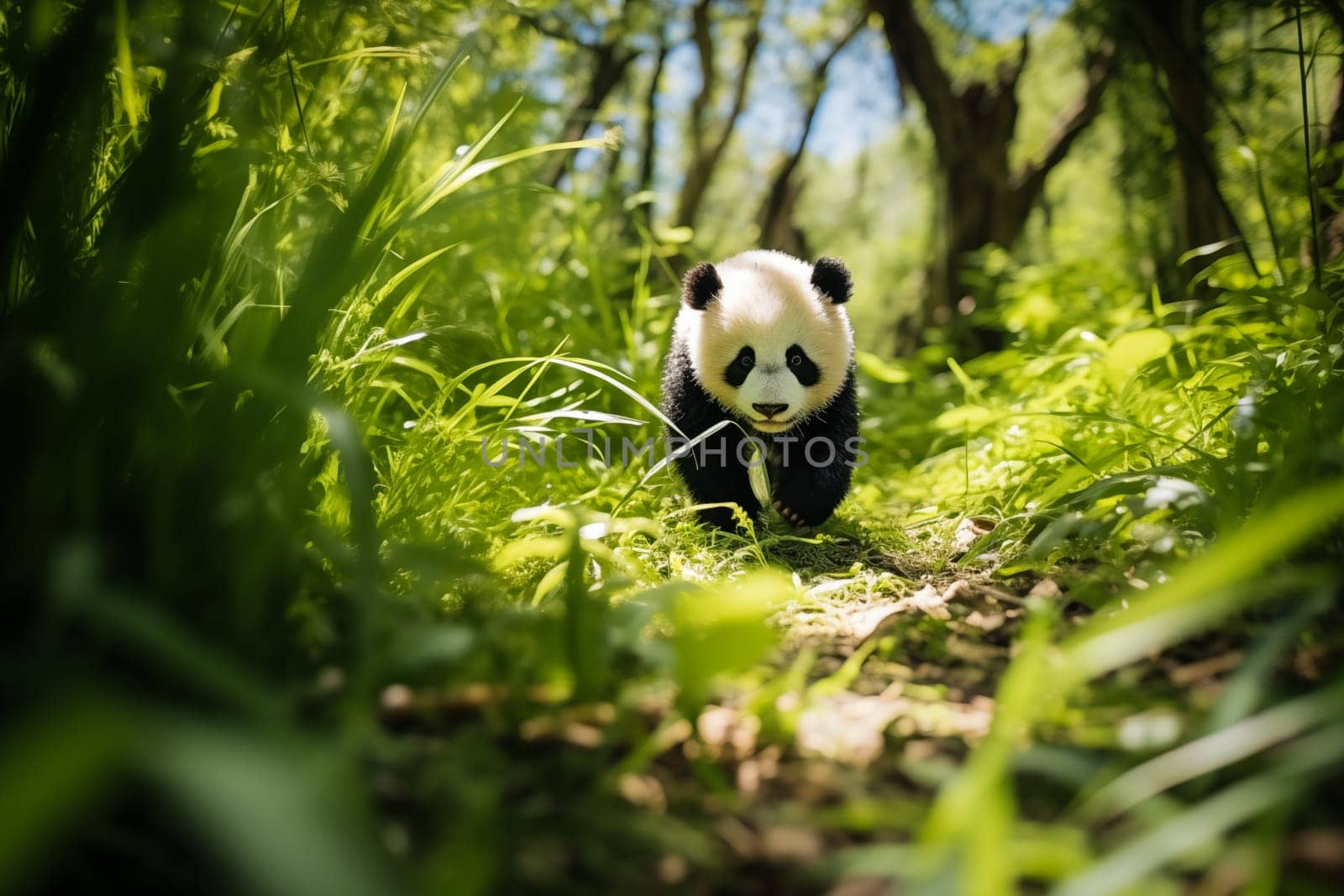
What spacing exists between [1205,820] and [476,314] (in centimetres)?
356

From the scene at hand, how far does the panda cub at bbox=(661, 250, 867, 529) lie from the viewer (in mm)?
2938

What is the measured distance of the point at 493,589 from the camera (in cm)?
183

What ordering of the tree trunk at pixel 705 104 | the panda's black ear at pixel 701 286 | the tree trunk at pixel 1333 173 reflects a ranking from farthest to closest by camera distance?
the tree trunk at pixel 705 104
the panda's black ear at pixel 701 286
the tree trunk at pixel 1333 173

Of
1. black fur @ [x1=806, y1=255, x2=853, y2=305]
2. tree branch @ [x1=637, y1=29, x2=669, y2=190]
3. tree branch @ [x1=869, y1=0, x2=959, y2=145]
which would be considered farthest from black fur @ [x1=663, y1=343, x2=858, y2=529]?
tree branch @ [x1=637, y1=29, x2=669, y2=190]

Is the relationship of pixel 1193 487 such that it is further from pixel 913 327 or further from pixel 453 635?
pixel 913 327

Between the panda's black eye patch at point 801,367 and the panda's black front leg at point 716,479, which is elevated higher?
the panda's black eye patch at point 801,367

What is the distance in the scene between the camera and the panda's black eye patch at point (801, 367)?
298 cm

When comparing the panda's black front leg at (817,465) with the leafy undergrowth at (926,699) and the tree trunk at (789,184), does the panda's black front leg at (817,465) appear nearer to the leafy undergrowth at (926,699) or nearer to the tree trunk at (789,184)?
the leafy undergrowth at (926,699)

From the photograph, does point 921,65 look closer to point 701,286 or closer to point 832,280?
point 832,280

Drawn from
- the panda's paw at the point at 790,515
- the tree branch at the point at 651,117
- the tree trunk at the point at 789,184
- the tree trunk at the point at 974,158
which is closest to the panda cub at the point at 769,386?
the panda's paw at the point at 790,515

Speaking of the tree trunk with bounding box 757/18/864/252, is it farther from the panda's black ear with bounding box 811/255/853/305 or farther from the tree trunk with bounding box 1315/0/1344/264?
the tree trunk with bounding box 1315/0/1344/264

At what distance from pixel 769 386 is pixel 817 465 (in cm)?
44

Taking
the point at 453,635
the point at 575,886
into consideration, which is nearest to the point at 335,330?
the point at 453,635

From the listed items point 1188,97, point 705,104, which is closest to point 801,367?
point 1188,97
